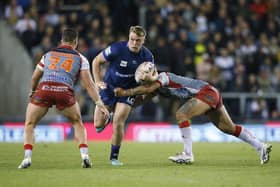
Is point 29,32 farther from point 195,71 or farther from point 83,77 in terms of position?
point 83,77

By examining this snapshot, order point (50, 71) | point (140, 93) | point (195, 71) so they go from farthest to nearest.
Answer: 1. point (195, 71)
2. point (140, 93)
3. point (50, 71)

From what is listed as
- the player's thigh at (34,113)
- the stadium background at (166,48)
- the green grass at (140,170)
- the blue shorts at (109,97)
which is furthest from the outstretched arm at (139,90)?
the stadium background at (166,48)

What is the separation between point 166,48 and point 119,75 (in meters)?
10.4

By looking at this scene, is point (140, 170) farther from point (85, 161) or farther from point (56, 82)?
point (56, 82)

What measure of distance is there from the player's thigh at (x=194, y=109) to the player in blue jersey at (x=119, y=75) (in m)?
0.90

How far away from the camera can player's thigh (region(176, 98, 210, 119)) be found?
45.8 feet

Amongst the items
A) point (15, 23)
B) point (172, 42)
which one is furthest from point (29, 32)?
point (172, 42)

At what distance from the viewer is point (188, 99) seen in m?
14.3

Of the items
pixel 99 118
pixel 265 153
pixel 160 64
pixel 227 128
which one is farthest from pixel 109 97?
pixel 160 64

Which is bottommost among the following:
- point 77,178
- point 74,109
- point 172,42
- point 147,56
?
point 77,178

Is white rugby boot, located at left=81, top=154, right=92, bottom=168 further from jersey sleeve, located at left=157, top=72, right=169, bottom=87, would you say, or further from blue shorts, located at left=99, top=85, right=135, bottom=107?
jersey sleeve, located at left=157, top=72, right=169, bottom=87

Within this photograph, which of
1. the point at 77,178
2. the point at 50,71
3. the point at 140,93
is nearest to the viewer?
the point at 77,178

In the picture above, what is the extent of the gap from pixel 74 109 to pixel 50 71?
2.46 ft

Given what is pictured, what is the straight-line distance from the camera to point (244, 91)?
2505 cm
